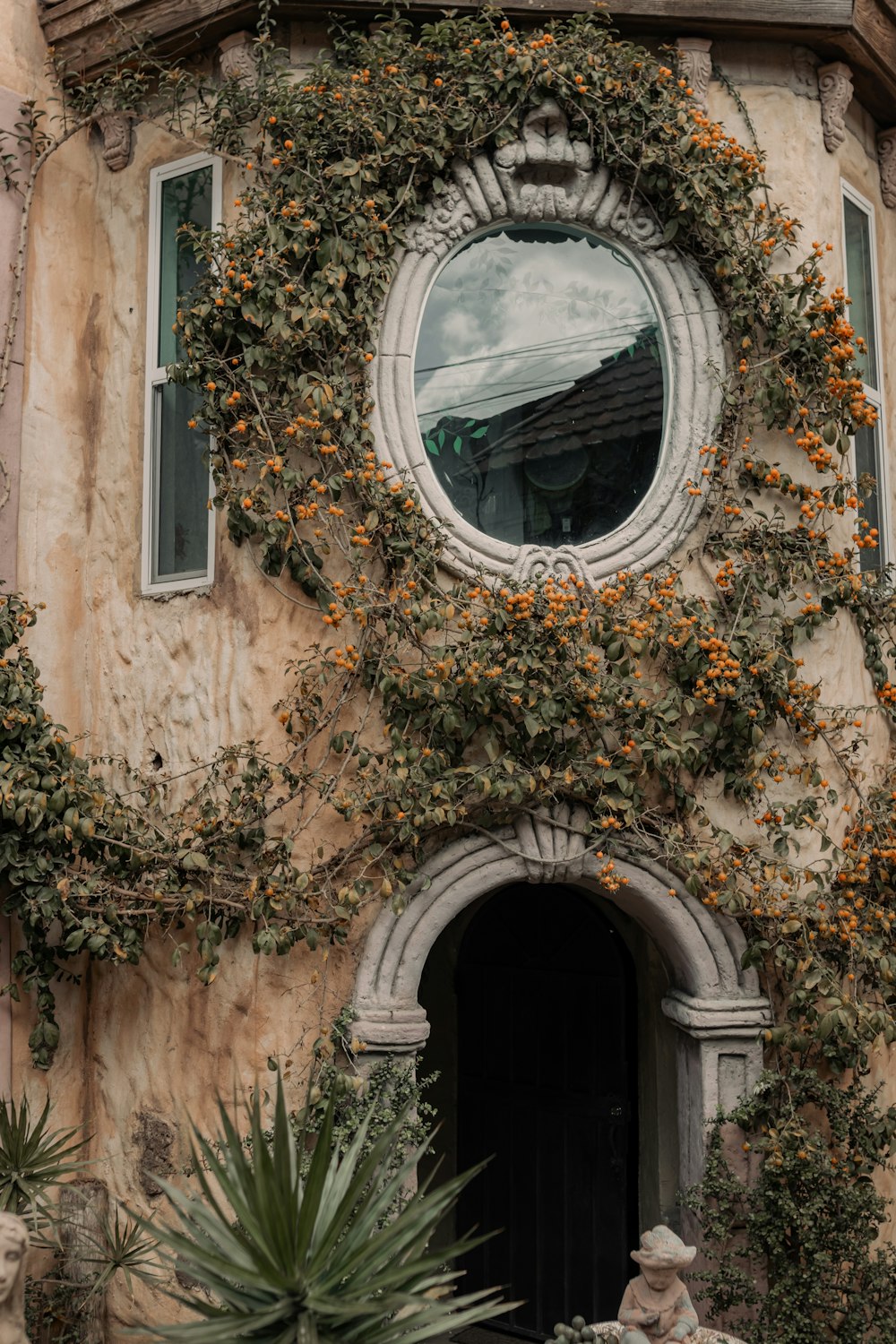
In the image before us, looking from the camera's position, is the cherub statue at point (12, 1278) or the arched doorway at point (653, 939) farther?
the arched doorway at point (653, 939)

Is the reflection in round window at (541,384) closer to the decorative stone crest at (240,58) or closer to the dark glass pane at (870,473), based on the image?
the decorative stone crest at (240,58)

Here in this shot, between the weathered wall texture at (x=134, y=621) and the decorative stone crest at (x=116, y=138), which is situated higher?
the decorative stone crest at (x=116, y=138)

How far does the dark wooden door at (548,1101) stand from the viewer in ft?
22.9

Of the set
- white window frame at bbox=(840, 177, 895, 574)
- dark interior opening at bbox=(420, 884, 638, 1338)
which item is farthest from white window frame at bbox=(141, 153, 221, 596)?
white window frame at bbox=(840, 177, 895, 574)

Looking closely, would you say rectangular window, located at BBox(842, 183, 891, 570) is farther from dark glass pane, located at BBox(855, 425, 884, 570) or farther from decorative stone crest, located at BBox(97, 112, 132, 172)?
decorative stone crest, located at BBox(97, 112, 132, 172)

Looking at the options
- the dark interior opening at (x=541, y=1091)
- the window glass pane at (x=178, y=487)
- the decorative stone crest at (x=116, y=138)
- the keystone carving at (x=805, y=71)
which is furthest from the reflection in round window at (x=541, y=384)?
the dark interior opening at (x=541, y=1091)

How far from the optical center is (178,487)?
6059 mm

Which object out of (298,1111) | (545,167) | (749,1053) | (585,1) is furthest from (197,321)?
(749,1053)

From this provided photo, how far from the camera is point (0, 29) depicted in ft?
19.9

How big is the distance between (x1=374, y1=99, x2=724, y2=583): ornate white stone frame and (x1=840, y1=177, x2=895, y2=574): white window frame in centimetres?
112

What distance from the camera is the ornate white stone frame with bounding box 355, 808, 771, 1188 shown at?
5.39 meters

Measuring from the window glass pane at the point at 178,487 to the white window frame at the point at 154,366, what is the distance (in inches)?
0.9

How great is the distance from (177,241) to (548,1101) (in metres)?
4.79

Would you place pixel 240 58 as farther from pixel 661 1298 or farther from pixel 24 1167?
pixel 661 1298
